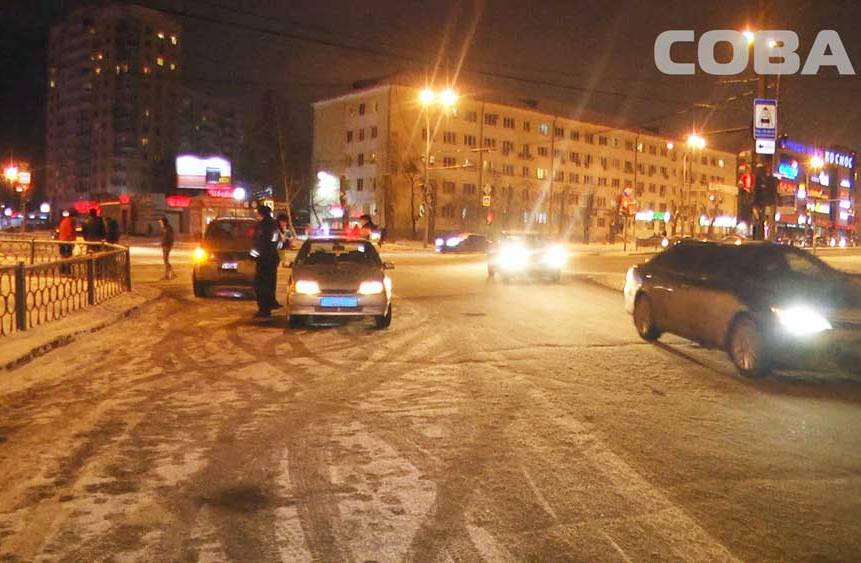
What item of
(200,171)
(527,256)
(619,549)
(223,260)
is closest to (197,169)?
(200,171)

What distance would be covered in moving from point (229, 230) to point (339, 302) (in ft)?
20.5

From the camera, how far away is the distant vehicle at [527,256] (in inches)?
979

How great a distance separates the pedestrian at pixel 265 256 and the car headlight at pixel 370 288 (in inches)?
93.8

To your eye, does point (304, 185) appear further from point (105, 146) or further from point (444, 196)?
point (105, 146)

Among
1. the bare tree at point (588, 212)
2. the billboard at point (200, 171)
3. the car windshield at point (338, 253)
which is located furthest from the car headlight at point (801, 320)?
the bare tree at point (588, 212)

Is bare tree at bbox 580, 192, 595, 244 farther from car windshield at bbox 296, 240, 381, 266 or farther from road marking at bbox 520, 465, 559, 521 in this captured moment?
road marking at bbox 520, 465, 559, 521

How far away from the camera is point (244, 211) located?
2235 inches

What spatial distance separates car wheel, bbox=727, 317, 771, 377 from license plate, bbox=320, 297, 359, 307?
18.4 ft

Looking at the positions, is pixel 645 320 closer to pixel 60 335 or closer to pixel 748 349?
pixel 748 349

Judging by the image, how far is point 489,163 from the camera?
86938 millimetres

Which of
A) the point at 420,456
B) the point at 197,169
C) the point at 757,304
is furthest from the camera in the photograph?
the point at 197,169

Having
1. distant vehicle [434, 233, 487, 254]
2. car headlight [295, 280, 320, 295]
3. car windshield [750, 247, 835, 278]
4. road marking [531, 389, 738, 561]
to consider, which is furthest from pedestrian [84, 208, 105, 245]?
distant vehicle [434, 233, 487, 254]

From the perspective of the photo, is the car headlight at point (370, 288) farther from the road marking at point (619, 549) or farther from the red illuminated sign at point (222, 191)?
the red illuminated sign at point (222, 191)

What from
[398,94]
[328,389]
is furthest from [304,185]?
[328,389]
